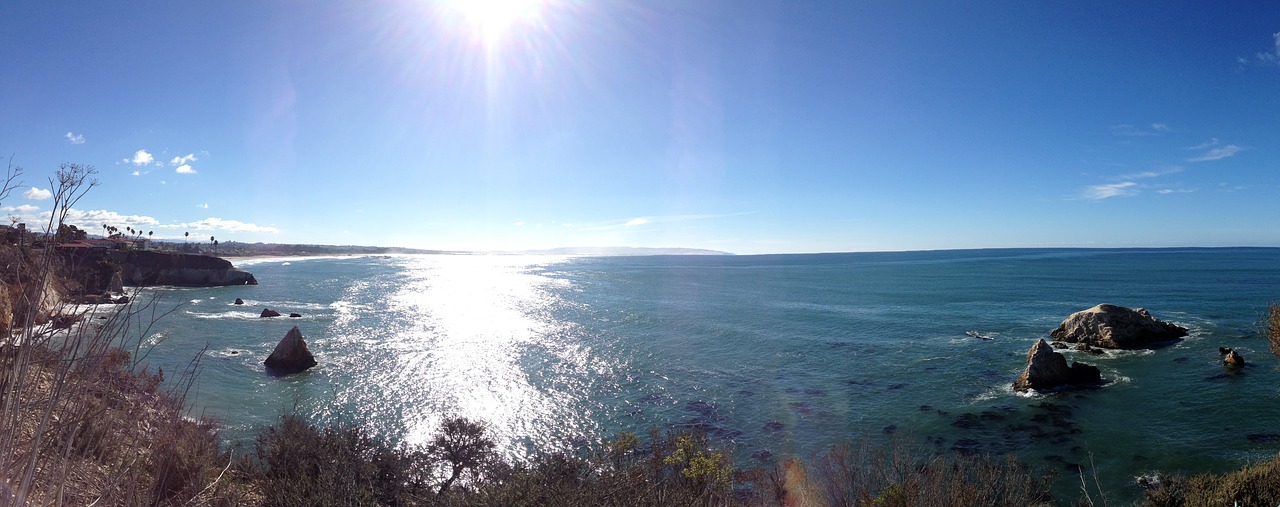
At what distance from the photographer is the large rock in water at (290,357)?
28.3 meters

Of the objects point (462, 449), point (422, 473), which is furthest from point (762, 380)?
point (422, 473)

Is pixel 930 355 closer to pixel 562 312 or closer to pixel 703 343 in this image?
pixel 703 343

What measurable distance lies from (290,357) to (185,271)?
64034 mm

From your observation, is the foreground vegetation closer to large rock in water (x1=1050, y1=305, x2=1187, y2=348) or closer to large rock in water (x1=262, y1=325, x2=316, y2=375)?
large rock in water (x1=262, y1=325, x2=316, y2=375)

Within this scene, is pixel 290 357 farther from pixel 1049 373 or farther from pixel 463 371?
pixel 1049 373

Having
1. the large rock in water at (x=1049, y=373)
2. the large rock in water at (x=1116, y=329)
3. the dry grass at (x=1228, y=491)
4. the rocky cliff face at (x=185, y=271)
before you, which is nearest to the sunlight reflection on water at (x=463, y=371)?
the dry grass at (x=1228, y=491)

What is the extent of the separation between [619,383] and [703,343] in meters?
11.7

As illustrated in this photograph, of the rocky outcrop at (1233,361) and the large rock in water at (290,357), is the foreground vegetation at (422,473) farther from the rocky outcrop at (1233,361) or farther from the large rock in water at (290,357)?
the rocky outcrop at (1233,361)

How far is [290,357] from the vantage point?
28.3 meters

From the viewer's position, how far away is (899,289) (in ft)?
249

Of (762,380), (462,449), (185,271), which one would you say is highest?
(185,271)

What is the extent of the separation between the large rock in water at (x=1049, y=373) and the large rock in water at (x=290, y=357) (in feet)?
111

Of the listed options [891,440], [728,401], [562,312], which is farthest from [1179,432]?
[562,312]

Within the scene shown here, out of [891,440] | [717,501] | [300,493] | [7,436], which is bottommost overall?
[891,440]
